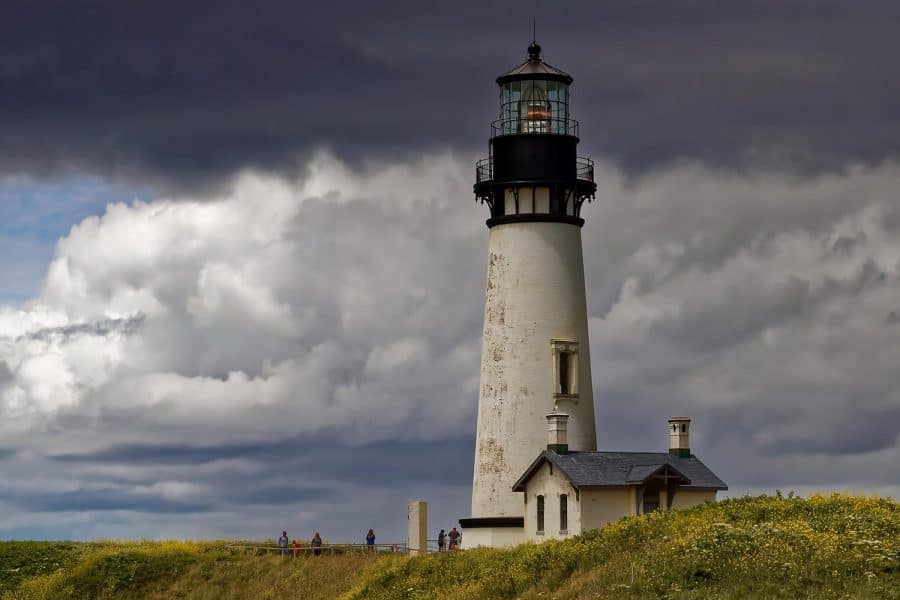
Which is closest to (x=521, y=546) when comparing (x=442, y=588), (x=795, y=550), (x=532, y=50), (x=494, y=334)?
(x=442, y=588)

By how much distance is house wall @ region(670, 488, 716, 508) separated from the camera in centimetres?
5589

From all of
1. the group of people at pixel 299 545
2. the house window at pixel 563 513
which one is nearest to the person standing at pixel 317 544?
the group of people at pixel 299 545

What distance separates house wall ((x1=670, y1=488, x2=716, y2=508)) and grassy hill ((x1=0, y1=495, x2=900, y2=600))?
563cm

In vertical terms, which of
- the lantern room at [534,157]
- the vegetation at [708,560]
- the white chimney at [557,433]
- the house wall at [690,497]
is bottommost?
the vegetation at [708,560]

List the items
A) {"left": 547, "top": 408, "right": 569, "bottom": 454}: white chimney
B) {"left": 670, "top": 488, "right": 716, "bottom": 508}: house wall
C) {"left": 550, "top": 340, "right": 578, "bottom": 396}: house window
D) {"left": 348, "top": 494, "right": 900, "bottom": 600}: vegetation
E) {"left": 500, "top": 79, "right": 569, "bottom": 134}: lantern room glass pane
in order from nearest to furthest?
1. {"left": 348, "top": 494, "right": 900, "bottom": 600}: vegetation
2. {"left": 670, "top": 488, "right": 716, "bottom": 508}: house wall
3. {"left": 547, "top": 408, "right": 569, "bottom": 454}: white chimney
4. {"left": 550, "top": 340, "right": 578, "bottom": 396}: house window
5. {"left": 500, "top": 79, "right": 569, "bottom": 134}: lantern room glass pane

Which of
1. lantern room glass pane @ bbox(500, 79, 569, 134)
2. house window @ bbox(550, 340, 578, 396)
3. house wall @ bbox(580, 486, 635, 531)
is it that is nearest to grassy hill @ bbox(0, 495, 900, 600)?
house wall @ bbox(580, 486, 635, 531)

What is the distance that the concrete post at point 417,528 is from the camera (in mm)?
61406

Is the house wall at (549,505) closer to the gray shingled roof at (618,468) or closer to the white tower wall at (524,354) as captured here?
the gray shingled roof at (618,468)

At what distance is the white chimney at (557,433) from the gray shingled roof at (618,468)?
13.5 inches

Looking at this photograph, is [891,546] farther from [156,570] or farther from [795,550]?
[156,570]

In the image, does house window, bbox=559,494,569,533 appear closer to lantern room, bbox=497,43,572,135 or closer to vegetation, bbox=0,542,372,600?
vegetation, bbox=0,542,372,600

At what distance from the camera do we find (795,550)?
4050 centimetres

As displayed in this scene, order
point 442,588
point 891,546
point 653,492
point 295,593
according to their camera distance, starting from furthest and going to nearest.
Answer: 1. point 295,593
2. point 653,492
3. point 442,588
4. point 891,546

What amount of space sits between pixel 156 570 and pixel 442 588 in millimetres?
16503
